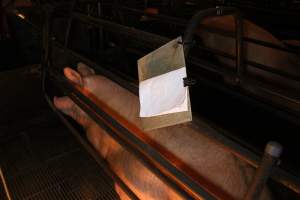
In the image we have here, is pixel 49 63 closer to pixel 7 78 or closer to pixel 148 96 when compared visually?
pixel 7 78

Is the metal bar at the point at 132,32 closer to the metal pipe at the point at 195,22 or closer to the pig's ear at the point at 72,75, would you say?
the metal pipe at the point at 195,22

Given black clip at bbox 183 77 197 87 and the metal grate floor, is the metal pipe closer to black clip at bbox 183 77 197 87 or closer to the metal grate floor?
black clip at bbox 183 77 197 87

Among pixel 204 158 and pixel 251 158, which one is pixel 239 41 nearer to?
pixel 204 158

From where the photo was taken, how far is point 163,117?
2.32ft

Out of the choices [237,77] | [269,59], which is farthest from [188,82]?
[269,59]

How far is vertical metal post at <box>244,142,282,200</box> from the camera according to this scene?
0.50 meters

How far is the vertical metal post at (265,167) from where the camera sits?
50 centimetres

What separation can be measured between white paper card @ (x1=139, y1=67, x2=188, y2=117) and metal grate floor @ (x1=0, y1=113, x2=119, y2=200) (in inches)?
28.2

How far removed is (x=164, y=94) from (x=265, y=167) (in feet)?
1.00

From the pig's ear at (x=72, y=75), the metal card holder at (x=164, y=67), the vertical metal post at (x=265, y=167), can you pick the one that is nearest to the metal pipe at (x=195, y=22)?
the metal card holder at (x=164, y=67)

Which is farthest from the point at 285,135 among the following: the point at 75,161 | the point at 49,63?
the point at 49,63

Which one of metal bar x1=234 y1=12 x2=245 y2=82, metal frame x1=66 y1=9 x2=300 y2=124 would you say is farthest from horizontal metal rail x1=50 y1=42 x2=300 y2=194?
metal bar x1=234 y1=12 x2=245 y2=82

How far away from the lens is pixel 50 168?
1.46 meters

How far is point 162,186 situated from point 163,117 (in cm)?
39
